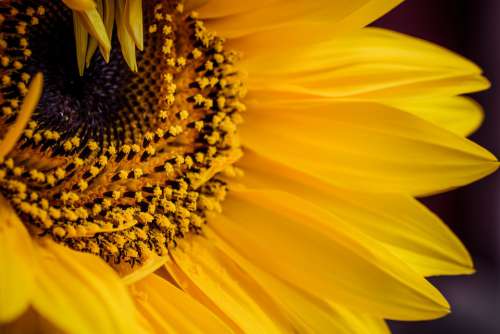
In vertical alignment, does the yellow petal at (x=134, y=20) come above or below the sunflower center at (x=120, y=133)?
above

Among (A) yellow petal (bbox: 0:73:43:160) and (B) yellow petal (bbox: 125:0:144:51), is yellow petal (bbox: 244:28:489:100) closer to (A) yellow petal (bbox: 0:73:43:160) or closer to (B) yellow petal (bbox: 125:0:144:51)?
(B) yellow petal (bbox: 125:0:144:51)

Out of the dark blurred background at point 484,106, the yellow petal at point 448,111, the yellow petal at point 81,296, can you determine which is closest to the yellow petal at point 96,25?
the yellow petal at point 81,296

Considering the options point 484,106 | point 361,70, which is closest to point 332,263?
point 361,70

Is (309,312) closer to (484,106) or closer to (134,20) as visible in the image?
(134,20)

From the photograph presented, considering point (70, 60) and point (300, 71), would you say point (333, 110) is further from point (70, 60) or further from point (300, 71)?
point (70, 60)

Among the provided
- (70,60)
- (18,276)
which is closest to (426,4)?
(70,60)

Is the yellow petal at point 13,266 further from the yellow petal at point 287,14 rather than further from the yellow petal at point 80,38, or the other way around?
the yellow petal at point 287,14
